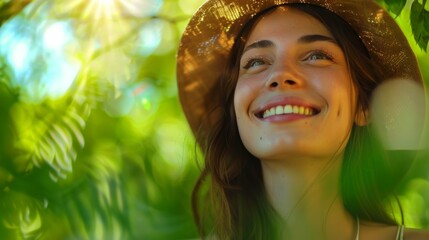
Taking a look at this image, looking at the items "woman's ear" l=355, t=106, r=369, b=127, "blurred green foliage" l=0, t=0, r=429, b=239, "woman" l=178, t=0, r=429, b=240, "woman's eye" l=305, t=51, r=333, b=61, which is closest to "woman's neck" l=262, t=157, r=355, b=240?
"woman" l=178, t=0, r=429, b=240

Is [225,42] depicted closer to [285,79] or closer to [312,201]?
[285,79]

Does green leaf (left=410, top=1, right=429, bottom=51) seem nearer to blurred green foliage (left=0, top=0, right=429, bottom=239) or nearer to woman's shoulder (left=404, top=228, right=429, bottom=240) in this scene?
blurred green foliage (left=0, top=0, right=429, bottom=239)

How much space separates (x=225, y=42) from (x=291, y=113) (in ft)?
1.41

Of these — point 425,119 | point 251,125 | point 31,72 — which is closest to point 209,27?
point 251,125

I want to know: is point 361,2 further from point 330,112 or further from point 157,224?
point 157,224

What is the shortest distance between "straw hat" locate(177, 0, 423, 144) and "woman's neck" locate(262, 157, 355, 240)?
0.33 m

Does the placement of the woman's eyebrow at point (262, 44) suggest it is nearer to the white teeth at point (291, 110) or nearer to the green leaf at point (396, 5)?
the white teeth at point (291, 110)

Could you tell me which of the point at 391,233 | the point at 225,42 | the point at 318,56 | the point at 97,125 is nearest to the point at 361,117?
the point at 318,56

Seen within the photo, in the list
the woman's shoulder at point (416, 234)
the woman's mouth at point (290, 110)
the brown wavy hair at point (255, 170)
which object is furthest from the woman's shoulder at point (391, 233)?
the woman's mouth at point (290, 110)

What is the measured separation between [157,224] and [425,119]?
861mm

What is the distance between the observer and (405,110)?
2.04m

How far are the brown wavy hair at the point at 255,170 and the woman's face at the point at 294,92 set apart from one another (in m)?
0.05

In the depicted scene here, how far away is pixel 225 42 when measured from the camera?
2154 mm

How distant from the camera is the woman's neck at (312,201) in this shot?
1.92 meters
